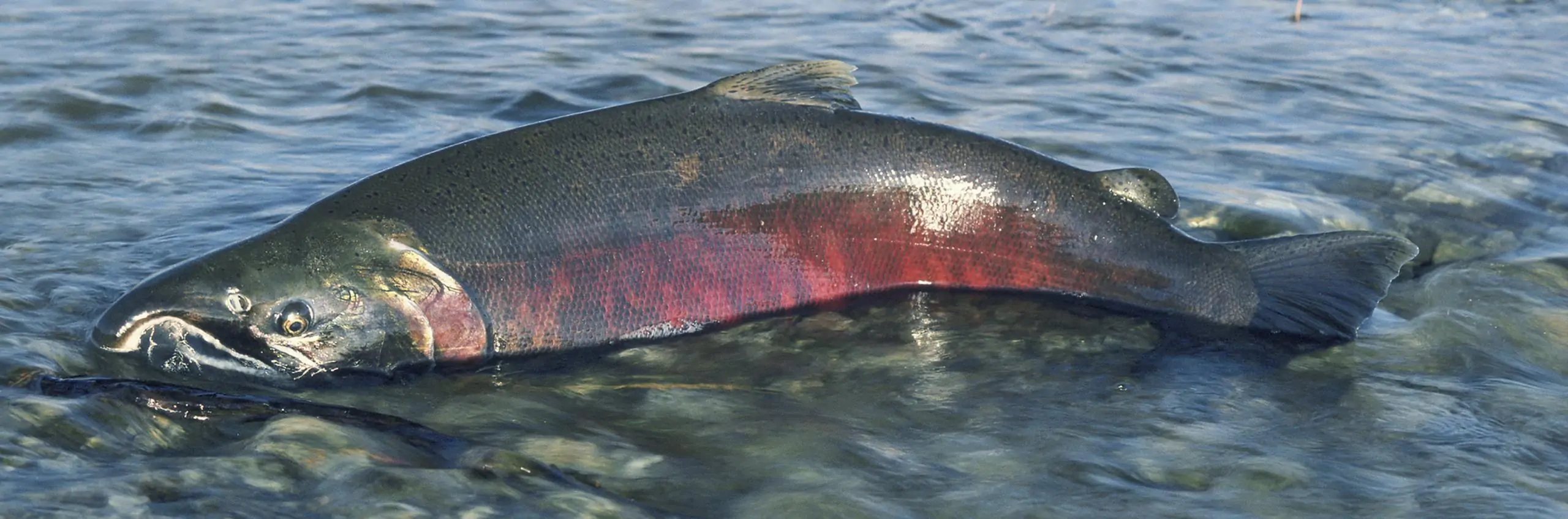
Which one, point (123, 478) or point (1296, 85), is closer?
point (123, 478)

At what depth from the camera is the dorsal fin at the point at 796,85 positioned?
451 cm

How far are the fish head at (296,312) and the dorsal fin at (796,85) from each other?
1.09 m

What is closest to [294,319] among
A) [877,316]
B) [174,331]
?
[174,331]

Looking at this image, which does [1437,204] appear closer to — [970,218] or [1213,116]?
[1213,116]

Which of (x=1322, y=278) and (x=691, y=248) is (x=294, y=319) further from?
(x=1322, y=278)

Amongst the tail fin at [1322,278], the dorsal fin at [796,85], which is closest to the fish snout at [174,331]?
the dorsal fin at [796,85]

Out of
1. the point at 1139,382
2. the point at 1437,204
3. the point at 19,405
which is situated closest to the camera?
the point at 19,405

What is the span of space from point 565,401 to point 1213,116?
5.09 meters

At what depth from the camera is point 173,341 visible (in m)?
3.90

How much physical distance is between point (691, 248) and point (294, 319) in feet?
3.77

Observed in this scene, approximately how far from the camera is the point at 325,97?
25.7 ft

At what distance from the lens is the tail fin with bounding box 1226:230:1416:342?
4492 mm

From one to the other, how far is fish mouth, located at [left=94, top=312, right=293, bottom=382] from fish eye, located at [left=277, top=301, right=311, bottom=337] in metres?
0.13

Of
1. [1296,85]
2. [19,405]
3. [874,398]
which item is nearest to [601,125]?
[874,398]
